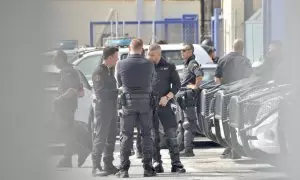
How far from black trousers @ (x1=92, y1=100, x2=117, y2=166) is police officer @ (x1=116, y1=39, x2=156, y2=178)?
39 cm

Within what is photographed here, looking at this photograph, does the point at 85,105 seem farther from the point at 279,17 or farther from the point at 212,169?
the point at 279,17

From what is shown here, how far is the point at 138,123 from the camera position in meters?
9.06

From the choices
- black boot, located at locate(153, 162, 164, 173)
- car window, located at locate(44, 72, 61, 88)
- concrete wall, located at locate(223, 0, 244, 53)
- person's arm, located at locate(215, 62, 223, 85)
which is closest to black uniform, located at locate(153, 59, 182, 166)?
black boot, located at locate(153, 162, 164, 173)

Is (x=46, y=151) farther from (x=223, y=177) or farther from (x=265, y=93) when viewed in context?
(x=223, y=177)

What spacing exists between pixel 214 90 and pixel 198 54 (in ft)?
15.5

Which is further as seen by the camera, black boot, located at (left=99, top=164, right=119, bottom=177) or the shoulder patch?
black boot, located at (left=99, top=164, right=119, bottom=177)

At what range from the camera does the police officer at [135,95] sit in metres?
8.85

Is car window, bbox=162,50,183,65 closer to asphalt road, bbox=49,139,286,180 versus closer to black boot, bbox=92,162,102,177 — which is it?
asphalt road, bbox=49,139,286,180

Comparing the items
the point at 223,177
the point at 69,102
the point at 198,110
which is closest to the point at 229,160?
the point at 198,110

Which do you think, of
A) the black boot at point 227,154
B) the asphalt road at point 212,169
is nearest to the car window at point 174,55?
the asphalt road at point 212,169

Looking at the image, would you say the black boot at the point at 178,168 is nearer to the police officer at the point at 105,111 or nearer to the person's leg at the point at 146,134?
the person's leg at the point at 146,134

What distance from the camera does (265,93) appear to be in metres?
8.12

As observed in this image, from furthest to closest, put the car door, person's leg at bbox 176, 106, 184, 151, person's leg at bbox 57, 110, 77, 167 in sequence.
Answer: person's leg at bbox 176, 106, 184, 151 → the car door → person's leg at bbox 57, 110, 77, 167

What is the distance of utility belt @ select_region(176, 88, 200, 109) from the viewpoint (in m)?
11.2
